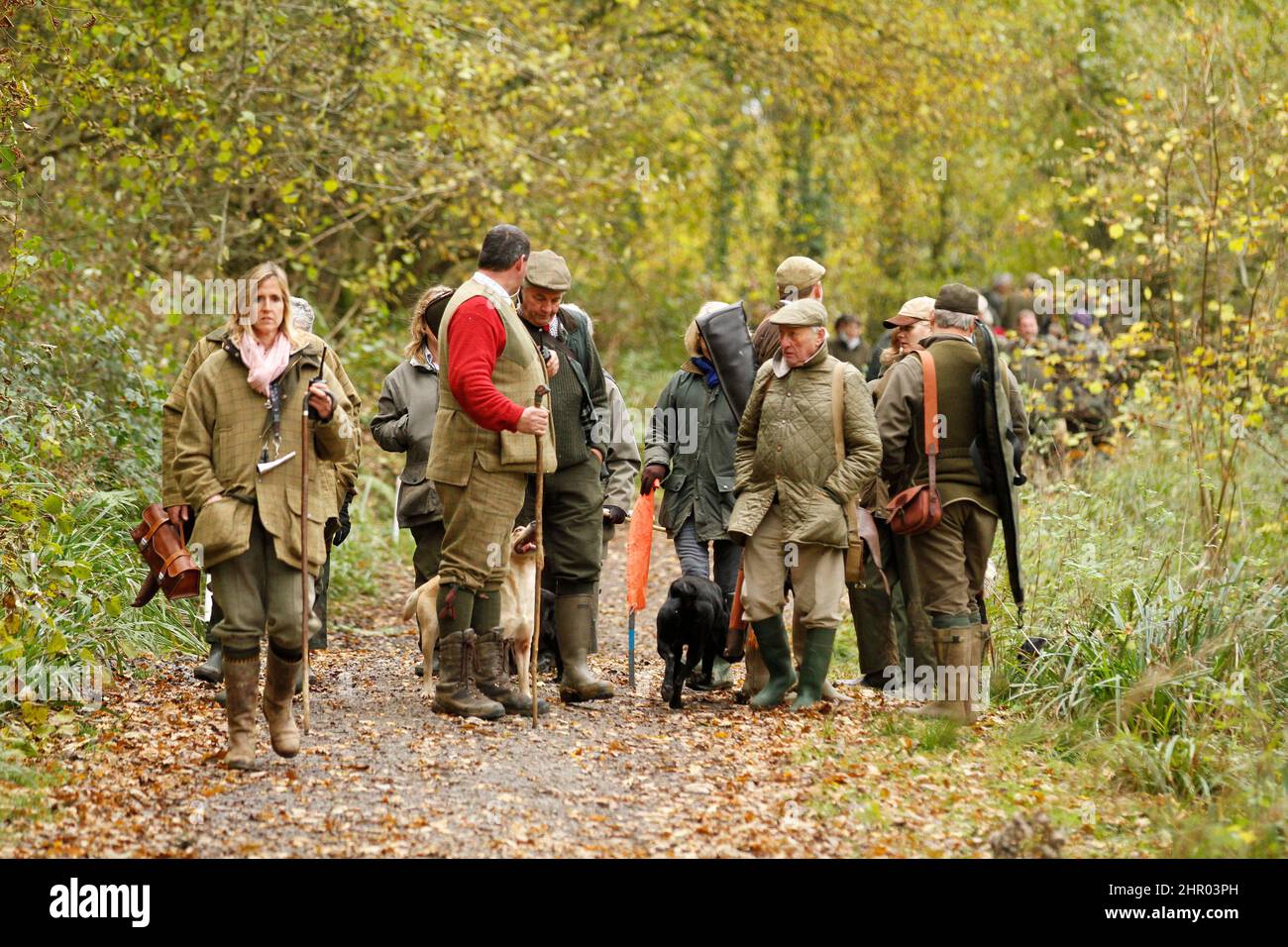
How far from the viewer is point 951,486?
7227mm

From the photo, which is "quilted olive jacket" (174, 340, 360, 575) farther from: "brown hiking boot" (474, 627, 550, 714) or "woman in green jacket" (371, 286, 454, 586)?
"woman in green jacket" (371, 286, 454, 586)

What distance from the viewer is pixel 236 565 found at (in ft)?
19.5

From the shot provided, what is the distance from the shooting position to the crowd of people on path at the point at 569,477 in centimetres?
603

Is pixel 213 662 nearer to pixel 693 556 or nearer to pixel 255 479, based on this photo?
pixel 255 479

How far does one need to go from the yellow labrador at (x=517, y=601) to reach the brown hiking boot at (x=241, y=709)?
1430mm

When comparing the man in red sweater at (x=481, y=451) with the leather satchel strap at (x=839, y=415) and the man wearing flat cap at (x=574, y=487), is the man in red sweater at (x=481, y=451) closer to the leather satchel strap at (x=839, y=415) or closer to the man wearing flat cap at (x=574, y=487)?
the man wearing flat cap at (x=574, y=487)

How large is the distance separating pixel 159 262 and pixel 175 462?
696 cm

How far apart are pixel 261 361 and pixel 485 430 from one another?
1.22 metres

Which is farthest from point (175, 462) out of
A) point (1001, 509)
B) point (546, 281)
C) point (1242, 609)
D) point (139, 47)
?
point (139, 47)

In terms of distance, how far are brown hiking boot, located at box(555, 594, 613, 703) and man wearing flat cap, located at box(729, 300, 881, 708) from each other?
2.94 feet

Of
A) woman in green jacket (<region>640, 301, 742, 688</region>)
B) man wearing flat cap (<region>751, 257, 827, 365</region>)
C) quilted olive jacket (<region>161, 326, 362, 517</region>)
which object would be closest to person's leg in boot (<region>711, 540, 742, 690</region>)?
woman in green jacket (<region>640, 301, 742, 688</region>)

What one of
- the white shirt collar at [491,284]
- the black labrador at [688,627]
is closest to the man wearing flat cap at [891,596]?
the black labrador at [688,627]

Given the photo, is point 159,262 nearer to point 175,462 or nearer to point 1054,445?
point 175,462

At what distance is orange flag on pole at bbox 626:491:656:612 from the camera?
8141 millimetres
